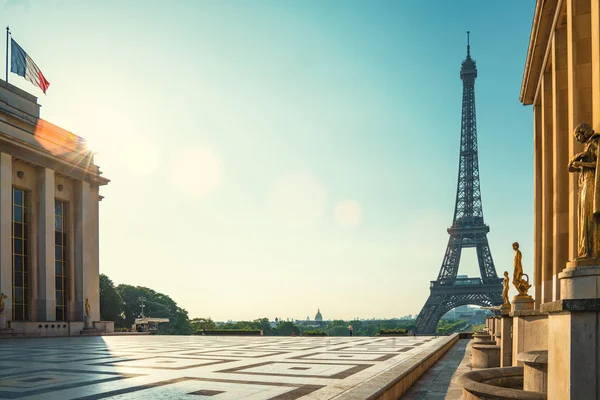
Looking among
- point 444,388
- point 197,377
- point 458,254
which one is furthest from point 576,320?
point 458,254

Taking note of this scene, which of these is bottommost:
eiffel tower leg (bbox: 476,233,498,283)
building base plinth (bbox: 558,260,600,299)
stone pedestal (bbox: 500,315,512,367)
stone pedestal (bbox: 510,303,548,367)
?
eiffel tower leg (bbox: 476,233,498,283)

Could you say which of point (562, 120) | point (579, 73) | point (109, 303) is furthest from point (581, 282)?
point (109, 303)

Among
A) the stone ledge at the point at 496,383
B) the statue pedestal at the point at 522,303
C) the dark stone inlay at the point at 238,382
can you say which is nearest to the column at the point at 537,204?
the statue pedestal at the point at 522,303

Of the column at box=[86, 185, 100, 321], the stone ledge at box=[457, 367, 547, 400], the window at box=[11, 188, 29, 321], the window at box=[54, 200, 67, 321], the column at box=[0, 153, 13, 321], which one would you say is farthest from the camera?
the column at box=[86, 185, 100, 321]

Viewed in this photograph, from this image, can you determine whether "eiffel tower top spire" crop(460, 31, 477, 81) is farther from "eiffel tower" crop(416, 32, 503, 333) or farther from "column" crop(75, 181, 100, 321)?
"column" crop(75, 181, 100, 321)

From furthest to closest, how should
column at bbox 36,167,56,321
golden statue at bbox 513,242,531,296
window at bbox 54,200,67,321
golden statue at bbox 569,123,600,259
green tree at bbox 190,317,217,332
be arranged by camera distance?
green tree at bbox 190,317,217,332, window at bbox 54,200,67,321, column at bbox 36,167,56,321, golden statue at bbox 513,242,531,296, golden statue at bbox 569,123,600,259

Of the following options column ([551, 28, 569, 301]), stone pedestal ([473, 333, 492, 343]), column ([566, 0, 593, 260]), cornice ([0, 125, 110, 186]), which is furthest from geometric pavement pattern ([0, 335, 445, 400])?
cornice ([0, 125, 110, 186])

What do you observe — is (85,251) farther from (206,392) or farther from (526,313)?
(526,313)
